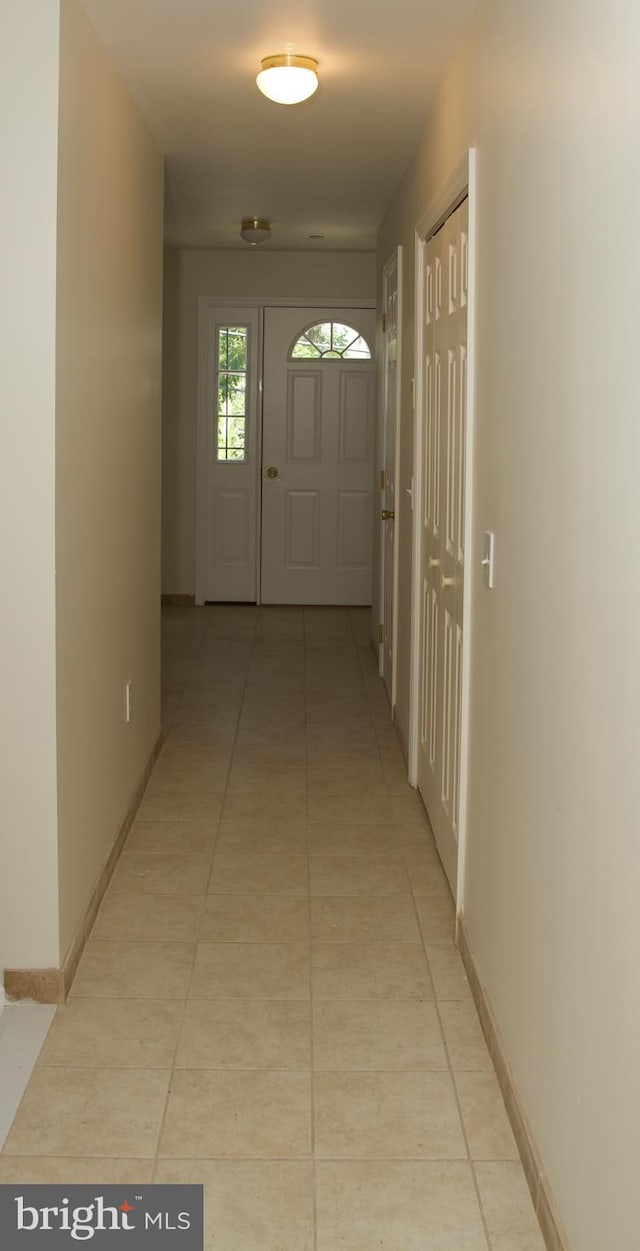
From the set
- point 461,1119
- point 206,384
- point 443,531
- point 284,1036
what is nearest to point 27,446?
point 284,1036

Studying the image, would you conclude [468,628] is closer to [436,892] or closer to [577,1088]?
[436,892]

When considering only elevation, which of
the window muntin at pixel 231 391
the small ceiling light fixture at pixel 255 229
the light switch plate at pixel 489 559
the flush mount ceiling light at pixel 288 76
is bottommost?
the light switch plate at pixel 489 559

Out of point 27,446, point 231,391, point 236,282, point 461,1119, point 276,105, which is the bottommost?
point 461,1119

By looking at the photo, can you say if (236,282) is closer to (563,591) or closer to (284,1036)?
(284,1036)

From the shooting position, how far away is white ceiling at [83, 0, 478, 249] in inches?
130

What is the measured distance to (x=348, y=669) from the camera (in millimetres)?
6941

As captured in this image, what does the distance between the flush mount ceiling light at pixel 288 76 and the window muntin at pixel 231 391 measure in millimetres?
5156

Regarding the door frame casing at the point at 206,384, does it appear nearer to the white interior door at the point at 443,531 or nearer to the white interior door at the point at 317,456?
the white interior door at the point at 317,456

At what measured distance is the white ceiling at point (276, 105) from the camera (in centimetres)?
331

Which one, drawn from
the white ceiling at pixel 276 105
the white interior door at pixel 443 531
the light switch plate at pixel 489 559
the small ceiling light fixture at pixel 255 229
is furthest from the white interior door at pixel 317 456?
the light switch plate at pixel 489 559

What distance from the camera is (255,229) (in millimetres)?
7176

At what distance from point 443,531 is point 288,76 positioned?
1.45 meters

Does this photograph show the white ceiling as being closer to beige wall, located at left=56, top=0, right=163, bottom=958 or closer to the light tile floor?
beige wall, located at left=56, top=0, right=163, bottom=958

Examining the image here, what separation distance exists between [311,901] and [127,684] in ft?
3.39
